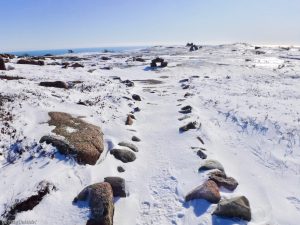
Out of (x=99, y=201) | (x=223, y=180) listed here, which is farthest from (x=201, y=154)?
(x=99, y=201)

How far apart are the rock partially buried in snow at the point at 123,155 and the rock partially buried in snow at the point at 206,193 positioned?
9.71ft

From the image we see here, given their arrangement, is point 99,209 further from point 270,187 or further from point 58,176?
point 270,187

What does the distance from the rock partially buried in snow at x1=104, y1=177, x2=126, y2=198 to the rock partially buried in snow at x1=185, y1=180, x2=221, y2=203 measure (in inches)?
72.9

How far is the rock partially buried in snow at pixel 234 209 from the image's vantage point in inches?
289

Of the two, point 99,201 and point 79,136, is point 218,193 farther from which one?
point 79,136

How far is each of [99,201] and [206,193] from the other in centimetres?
296

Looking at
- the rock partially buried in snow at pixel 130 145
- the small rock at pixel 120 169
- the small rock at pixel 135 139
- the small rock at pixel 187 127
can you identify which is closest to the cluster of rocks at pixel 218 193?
the small rock at pixel 120 169

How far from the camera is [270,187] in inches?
362

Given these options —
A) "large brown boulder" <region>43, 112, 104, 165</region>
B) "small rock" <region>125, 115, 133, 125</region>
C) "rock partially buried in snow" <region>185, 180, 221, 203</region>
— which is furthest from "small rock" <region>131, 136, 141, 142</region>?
"rock partially buried in snow" <region>185, 180, 221, 203</region>

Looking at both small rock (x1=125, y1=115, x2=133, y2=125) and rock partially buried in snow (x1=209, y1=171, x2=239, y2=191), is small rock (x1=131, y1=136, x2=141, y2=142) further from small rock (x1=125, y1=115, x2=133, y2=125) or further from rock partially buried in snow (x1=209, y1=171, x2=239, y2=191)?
rock partially buried in snow (x1=209, y1=171, x2=239, y2=191)

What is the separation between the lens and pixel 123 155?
10617mm

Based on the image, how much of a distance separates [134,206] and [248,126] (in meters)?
8.68

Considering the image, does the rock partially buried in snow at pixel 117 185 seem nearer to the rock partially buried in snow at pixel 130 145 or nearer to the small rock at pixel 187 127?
the rock partially buried in snow at pixel 130 145

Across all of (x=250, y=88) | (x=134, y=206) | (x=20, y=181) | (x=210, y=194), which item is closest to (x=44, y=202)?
(x=20, y=181)
